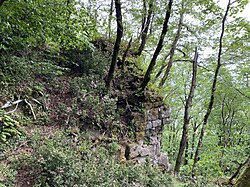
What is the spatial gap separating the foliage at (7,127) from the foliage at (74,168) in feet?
1.61

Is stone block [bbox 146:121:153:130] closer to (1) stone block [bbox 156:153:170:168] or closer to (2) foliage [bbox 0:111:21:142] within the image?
(1) stone block [bbox 156:153:170:168]

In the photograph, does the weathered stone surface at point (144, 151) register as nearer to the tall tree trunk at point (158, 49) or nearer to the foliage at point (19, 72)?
the tall tree trunk at point (158, 49)

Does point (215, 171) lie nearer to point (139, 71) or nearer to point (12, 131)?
point (139, 71)

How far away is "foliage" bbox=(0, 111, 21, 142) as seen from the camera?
424 cm

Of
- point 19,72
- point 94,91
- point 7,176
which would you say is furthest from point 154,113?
point 7,176

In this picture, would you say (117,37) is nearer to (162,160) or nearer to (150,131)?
(150,131)

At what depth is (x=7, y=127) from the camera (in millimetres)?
4492

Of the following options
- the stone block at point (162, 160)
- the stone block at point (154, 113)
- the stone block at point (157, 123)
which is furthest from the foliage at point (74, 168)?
the stone block at point (154, 113)

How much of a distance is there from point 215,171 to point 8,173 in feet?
22.2

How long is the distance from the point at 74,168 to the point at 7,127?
1.88 meters

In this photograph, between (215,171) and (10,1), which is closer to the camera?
(10,1)

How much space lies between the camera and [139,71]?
345 inches

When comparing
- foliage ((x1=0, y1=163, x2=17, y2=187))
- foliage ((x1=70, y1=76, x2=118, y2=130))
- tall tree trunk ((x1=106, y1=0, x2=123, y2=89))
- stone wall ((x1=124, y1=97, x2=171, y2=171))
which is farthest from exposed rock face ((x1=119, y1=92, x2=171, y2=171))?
foliage ((x1=0, y1=163, x2=17, y2=187))

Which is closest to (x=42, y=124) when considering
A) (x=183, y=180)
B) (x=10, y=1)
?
(x=10, y=1)
